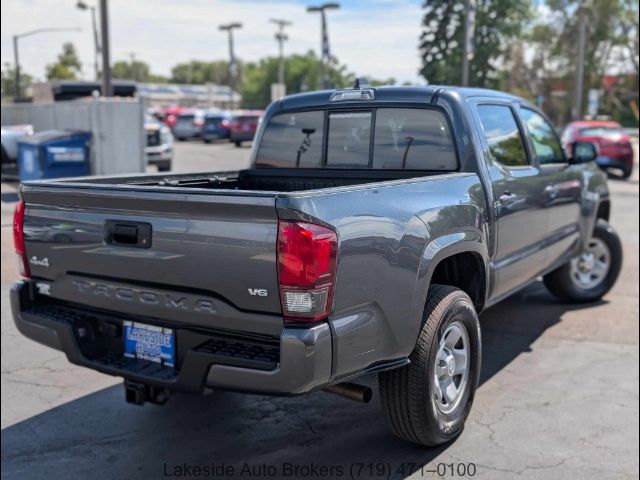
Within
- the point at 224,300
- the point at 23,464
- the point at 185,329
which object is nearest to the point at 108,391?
the point at 23,464

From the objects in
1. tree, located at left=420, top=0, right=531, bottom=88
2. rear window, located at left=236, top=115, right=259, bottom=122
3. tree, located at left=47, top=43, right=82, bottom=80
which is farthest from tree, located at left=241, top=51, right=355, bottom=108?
rear window, located at left=236, top=115, right=259, bottom=122

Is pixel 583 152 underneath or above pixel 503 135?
underneath

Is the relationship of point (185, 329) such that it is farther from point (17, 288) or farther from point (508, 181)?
point (508, 181)

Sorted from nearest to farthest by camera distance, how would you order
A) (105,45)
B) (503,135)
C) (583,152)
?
(503,135) → (583,152) → (105,45)

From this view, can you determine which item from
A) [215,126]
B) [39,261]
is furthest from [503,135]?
[215,126]

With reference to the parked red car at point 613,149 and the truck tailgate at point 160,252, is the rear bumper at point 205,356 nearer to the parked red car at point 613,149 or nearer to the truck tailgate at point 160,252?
the truck tailgate at point 160,252

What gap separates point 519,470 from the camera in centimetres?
364

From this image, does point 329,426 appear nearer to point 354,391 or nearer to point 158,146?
point 354,391

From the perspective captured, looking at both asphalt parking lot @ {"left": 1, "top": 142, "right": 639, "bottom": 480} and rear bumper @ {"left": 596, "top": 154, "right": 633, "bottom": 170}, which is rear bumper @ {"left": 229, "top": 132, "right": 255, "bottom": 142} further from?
asphalt parking lot @ {"left": 1, "top": 142, "right": 639, "bottom": 480}

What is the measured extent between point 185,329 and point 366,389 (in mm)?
900

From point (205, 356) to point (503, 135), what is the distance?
2857 millimetres

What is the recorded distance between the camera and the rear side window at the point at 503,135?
4.72 meters

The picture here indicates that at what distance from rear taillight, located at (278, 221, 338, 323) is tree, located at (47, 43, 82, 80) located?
2603 inches

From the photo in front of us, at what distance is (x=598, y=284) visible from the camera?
6801mm
